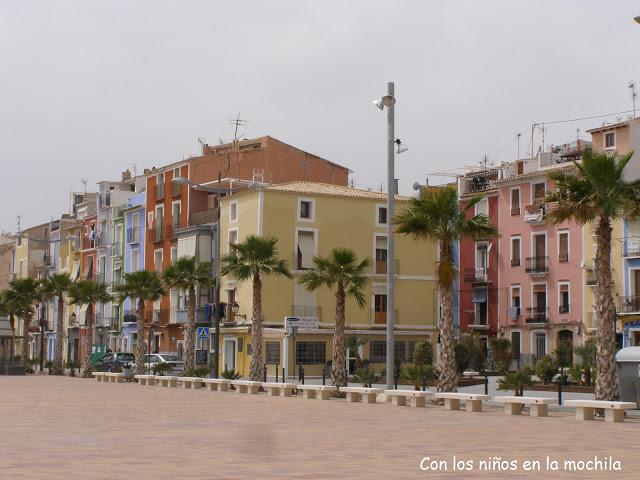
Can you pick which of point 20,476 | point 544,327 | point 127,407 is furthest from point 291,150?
point 20,476

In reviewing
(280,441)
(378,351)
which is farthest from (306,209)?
(280,441)

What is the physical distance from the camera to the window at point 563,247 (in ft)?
198

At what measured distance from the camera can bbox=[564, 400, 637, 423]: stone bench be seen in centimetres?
2297

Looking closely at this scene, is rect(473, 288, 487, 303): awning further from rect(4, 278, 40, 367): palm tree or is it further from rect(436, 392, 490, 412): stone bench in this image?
rect(436, 392, 490, 412): stone bench

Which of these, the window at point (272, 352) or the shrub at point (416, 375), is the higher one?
the window at point (272, 352)

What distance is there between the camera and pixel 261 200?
2405 inches

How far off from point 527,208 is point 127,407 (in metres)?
38.8

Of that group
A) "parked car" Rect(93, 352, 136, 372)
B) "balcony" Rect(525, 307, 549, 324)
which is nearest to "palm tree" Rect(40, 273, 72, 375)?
"parked car" Rect(93, 352, 136, 372)

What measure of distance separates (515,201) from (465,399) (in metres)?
38.0

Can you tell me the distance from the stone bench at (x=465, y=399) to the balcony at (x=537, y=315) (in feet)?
108

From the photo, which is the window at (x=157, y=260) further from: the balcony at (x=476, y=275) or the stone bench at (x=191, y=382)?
the stone bench at (x=191, y=382)

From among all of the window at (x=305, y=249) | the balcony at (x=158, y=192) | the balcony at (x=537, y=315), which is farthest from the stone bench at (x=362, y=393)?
the balcony at (x=158, y=192)

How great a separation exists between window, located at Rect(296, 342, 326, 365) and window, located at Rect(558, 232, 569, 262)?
13906mm

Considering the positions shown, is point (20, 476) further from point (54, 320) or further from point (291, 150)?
point (54, 320)
